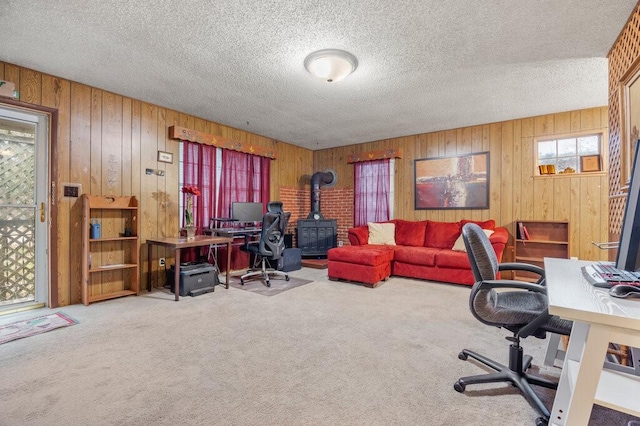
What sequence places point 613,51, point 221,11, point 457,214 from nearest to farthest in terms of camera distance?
point 221,11 → point 613,51 → point 457,214

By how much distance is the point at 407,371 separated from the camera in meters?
1.91

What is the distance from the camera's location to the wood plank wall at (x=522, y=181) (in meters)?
3.95

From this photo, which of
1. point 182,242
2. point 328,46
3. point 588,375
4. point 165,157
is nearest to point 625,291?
point 588,375

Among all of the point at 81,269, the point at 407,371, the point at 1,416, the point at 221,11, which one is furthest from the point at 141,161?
the point at 407,371

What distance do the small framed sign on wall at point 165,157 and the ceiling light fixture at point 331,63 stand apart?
2.47m

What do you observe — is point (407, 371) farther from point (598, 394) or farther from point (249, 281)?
point (249, 281)

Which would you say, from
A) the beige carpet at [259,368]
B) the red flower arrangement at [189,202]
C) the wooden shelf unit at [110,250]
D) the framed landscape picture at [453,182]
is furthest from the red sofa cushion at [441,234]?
the wooden shelf unit at [110,250]

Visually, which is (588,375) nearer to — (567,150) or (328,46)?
(328,46)

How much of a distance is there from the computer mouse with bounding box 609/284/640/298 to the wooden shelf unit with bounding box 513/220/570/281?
3616 mm

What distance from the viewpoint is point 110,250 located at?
3.58m

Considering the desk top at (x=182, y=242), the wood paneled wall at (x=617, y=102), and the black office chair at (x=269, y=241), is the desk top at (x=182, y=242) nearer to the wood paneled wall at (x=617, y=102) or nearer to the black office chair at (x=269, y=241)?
the black office chair at (x=269, y=241)

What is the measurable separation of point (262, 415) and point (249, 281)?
292 cm

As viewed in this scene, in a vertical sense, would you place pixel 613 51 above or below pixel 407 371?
above

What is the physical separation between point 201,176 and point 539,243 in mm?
5250
